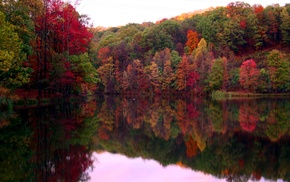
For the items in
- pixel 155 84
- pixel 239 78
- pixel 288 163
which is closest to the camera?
pixel 288 163

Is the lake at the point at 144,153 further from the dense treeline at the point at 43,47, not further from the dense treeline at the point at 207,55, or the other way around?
the dense treeline at the point at 207,55

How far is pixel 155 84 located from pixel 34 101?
4313 cm

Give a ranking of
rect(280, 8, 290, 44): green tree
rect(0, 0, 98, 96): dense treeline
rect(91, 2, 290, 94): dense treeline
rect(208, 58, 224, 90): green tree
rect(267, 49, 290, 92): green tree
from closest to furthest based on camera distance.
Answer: rect(0, 0, 98, 96): dense treeline, rect(267, 49, 290, 92): green tree, rect(91, 2, 290, 94): dense treeline, rect(208, 58, 224, 90): green tree, rect(280, 8, 290, 44): green tree

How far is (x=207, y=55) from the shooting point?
7319cm

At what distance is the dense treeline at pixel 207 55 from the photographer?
6381 centimetres

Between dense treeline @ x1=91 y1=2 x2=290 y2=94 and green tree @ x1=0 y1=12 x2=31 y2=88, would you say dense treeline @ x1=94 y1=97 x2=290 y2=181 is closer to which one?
green tree @ x1=0 y1=12 x2=31 y2=88

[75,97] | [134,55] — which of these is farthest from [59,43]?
[134,55]

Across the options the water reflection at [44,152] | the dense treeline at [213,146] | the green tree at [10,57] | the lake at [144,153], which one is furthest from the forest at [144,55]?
the dense treeline at [213,146]

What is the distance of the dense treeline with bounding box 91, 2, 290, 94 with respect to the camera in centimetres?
6381

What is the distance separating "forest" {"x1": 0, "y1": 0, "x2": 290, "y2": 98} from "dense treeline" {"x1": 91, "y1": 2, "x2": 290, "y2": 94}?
0.19 m

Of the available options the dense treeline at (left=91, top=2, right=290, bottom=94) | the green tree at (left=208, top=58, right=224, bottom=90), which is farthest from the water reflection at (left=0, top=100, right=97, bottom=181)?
the green tree at (left=208, top=58, right=224, bottom=90)

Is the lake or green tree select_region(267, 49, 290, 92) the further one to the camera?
green tree select_region(267, 49, 290, 92)

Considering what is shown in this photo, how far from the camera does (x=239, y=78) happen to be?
6334 cm

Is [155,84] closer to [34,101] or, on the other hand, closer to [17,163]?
[34,101]
